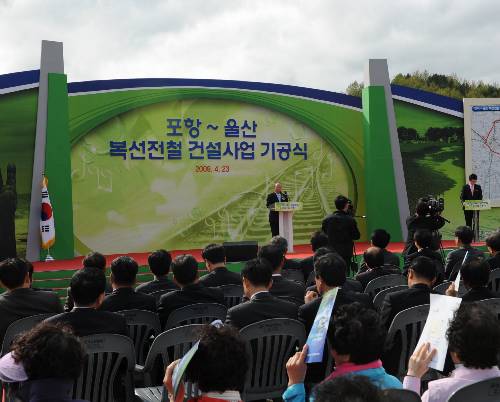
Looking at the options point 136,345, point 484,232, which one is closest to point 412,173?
point 484,232

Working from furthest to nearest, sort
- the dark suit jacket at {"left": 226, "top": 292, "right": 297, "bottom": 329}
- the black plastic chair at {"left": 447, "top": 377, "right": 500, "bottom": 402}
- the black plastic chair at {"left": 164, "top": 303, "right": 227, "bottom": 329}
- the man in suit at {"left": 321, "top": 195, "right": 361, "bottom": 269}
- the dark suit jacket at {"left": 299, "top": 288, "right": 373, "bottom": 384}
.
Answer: the man in suit at {"left": 321, "top": 195, "right": 361, "bottom": 269} < the black plastic chair at {"left": 164, "top": 303, "right": 227, "bottom": 329} < the dark suit jacket at {"left": 226, "top": 292, "right": 297, "bottom": 329} < the dark suit jacket at {"left": 299, "top": 288, "right": 373, "bottom": 384} < the black plastic chair at {"left": 447, "top": 377, "right": 500, "bottom": 402}

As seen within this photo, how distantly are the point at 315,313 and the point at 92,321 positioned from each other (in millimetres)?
1171

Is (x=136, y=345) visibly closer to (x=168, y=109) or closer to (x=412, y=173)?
(x=168, y=109)

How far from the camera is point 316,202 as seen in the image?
1308cm

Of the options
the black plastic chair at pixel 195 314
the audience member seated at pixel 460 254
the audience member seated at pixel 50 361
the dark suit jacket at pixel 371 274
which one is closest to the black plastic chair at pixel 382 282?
the dark suit jacket at pixel 371 274

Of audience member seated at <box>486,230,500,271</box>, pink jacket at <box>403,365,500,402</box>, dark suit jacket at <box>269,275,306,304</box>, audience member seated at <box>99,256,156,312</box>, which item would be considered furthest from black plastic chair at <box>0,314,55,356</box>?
audience member seated at <box>486,230,500,271</box>

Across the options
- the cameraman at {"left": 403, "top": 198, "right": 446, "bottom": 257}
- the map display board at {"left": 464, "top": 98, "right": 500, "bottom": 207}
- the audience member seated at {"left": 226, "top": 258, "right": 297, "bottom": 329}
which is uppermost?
the map display board at {"left": 464, "top": 98, "right": 500, "bottom": 207}

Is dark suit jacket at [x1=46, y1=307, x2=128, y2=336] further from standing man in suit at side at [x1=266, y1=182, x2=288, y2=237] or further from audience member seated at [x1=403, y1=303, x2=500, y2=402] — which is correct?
standing man in suit at side at [x1=266, y1=182, x2=288, y2=237]

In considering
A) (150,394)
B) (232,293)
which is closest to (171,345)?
(150,394)

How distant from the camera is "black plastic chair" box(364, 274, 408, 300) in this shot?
466 cm

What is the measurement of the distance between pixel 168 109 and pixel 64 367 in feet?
34.4

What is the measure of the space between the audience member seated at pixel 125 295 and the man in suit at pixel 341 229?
375 centimetres

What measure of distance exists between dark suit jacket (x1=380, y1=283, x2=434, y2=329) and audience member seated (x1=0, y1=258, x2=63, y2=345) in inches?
79.3

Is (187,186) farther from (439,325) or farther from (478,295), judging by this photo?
(439,325)
